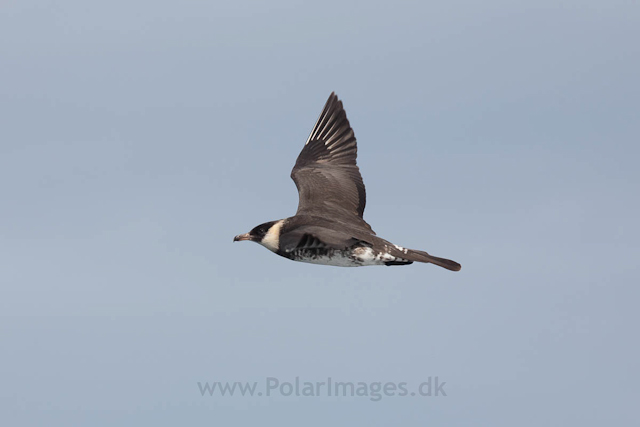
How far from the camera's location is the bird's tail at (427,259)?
709 inches

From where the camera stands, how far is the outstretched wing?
21328mm

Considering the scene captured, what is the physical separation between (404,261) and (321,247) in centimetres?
172

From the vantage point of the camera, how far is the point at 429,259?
722 inches

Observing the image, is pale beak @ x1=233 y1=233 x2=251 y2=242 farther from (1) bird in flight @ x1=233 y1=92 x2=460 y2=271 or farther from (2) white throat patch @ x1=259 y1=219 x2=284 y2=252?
(2) white throat patch @ x1=259 y1=219 x2=284 y2=252

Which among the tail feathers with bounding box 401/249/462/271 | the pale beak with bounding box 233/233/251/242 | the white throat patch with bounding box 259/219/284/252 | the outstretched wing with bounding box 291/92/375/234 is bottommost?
the tail feathers with bounding box 401/249/462/271

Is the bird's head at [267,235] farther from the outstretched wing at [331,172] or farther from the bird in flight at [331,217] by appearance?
the outstretched wing at [331,172]

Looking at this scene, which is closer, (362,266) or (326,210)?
(362,266)

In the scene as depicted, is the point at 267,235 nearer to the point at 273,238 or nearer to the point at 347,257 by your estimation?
the point at 273,238

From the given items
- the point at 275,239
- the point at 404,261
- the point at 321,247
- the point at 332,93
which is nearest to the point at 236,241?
the point at 275,239

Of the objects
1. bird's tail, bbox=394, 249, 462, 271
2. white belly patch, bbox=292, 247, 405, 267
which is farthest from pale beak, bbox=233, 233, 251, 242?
bird's tail, bbox=394, 249, 462, 271

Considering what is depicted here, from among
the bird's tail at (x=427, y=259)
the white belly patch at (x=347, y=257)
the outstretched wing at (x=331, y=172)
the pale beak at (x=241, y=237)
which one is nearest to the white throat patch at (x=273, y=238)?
the pale beak at (x=241, y=237)

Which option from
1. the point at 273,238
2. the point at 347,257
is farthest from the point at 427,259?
the point at 273,238

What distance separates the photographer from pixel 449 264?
59.4ft

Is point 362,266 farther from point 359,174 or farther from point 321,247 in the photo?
point 359,174
